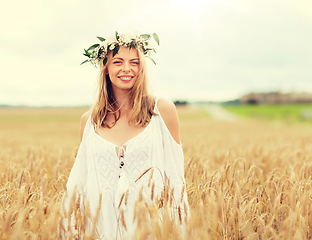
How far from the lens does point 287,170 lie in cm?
339

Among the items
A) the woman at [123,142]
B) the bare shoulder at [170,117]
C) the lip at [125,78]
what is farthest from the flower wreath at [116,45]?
the bare shoulder at [170,117]

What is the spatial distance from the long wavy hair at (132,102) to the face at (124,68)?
40 mm

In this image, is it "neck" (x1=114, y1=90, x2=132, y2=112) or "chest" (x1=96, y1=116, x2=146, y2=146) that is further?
"neck" (x1=114, y1=90, x2=132, y2=112)

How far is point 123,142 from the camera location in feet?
6.66

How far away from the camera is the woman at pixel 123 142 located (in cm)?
189

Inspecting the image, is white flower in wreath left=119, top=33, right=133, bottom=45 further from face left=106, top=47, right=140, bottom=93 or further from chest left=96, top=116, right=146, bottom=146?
chest left=96, top=116, right=146, bottom=146

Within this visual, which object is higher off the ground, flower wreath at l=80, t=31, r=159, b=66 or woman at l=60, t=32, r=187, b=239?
flower wreath at l=80, t=31, r=159, b=66

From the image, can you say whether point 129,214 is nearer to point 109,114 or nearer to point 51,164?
point 109,114

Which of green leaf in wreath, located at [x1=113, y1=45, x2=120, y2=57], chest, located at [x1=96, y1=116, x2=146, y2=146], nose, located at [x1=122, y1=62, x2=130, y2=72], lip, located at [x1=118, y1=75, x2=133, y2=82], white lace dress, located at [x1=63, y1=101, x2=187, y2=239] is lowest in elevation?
white lace dress, located at [x1=63, y1=101, x2=187, y2=239]

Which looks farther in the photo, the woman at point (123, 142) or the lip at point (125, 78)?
the lip at point (125, 78)

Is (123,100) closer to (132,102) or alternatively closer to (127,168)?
(132,102)

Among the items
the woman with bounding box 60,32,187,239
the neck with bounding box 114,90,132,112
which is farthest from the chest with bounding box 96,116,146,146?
the neck with bounding box 114,90,132,112

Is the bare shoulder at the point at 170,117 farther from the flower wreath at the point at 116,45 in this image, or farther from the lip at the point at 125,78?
the flower wreath at the point at 116,45

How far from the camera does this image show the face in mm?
2082
